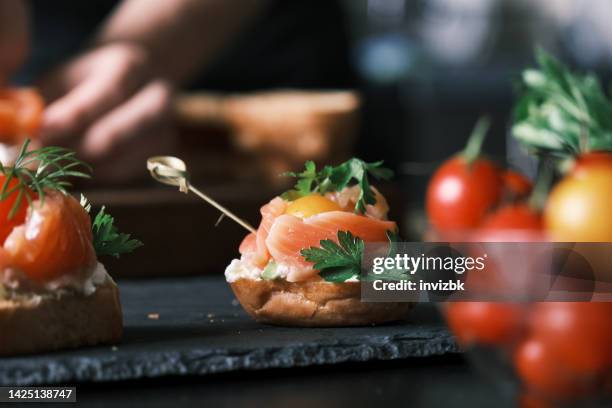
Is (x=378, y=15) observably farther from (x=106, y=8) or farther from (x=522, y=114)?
(x=522, y=114)

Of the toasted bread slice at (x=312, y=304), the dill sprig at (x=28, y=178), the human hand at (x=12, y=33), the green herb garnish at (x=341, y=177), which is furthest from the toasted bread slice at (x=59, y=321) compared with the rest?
the human hand at (x=12, y=33)

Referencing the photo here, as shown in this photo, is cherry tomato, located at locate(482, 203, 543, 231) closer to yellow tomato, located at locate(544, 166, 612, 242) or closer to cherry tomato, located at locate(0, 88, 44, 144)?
yellow tomato, located at locate(544, 166, 612, 242)

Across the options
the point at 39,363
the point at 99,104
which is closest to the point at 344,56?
the point at 99,104

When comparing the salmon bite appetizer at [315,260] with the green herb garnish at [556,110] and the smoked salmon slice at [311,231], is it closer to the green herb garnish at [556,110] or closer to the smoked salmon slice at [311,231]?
the smoked salmon slice at [311,231]

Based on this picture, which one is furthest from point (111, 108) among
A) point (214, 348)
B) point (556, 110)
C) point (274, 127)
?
point (214, 348)

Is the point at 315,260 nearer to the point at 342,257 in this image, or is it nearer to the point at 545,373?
the point at 342,257
